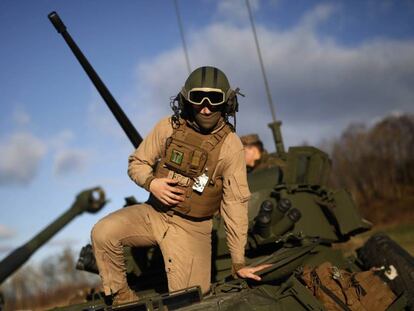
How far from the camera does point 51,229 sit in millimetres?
11117

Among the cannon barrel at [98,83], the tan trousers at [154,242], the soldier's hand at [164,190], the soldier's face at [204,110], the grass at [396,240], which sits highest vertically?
the cannon barrel at [98,83]

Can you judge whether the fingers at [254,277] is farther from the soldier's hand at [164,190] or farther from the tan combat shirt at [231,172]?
the soldier's hand at [164,190]

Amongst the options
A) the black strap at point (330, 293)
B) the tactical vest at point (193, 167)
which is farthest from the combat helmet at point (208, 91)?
the black strap at point (330, 293)

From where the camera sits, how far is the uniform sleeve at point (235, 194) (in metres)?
5.28

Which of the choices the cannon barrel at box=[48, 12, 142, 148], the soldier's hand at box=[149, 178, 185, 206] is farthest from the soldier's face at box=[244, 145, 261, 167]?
the soldier's hand at box=[149, 178, 185, 206]

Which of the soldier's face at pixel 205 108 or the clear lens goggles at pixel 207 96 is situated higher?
the clear lens goggles at pixel 207 96

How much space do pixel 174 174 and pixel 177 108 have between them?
630mm

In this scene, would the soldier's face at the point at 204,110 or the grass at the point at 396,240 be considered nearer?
the soldier's face at the point at 204,110

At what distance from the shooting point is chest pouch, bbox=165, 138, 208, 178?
5117mm

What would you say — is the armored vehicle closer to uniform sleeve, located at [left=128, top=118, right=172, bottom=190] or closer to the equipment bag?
the equipment bag

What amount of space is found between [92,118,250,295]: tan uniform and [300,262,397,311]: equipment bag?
848 millimetres

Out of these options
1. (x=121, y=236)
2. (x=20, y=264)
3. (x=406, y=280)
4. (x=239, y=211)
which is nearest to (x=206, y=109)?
(x=239, y=211)

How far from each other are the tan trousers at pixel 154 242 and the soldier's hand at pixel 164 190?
0.30 m

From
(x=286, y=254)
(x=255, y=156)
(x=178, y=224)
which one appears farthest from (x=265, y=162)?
(x=178, y=224)
